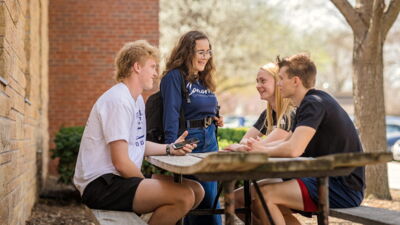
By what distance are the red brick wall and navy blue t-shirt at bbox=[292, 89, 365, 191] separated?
27.6ft

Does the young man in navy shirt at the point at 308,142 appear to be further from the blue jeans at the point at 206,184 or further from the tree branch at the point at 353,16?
the tree branch at the point at 353,16

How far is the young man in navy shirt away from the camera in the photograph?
408cm

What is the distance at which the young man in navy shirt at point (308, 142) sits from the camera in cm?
408

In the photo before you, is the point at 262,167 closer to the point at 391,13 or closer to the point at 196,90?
the point at 196,90

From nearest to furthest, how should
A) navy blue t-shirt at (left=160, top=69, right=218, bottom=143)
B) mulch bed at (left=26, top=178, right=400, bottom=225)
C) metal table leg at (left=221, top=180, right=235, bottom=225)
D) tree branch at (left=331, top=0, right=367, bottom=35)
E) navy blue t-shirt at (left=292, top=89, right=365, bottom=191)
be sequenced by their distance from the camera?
metal table leg at (left=221, top=180, right=235, bottom=225)
navy blue t-shirt at (left=292, top=89, right=365, bottom=191)
navy blue t-shirt at (left=160, top=69, right=218, bottom=143)
mulch bed at (left=26, top=178, right=400, bottom=225)
tree branch at (left=331, top=0, right=367, bottom=35)

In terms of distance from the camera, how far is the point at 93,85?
12.6 metres

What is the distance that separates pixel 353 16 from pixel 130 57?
5.99m

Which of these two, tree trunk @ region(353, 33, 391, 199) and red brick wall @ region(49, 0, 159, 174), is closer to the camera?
tree trunk @ region(353, 33, 391, 199)

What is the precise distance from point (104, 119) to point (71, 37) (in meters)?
8.72

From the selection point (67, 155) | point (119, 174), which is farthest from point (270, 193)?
point (67, 155)

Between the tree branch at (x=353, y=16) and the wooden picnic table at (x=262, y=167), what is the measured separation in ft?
20.7

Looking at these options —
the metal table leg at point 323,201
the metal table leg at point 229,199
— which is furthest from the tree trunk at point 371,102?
the metal table leg at point 229,199

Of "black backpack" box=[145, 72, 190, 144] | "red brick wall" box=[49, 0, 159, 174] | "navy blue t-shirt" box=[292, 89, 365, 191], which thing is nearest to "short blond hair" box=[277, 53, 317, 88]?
"navy blue t-shirt" box=[292, 89, 365, 191]

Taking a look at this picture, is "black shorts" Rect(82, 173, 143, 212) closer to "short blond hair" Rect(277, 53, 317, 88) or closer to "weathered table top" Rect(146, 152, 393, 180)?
"weathered table top" Rect(146, 152, 393, 180)
